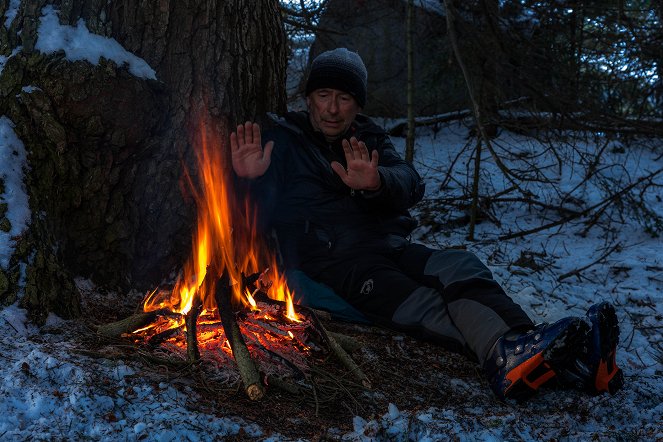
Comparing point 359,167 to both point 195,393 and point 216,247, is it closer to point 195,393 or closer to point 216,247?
point 216,247

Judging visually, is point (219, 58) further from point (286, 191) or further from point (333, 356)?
point (333, 356)

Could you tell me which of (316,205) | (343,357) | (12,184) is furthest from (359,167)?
(12,184)

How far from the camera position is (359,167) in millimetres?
3191

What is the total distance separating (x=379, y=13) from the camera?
28.1 ft

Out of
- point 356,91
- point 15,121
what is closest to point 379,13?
point 356,91

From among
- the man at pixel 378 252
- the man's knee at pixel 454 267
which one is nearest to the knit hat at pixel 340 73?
the man at pixel 378 252

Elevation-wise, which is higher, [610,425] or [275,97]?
[275,97]

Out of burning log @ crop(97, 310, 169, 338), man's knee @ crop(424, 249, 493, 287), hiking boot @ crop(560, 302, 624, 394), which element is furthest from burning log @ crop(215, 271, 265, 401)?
hiking boot @ crop(560, 302, 624, 394)

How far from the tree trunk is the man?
0.37 m

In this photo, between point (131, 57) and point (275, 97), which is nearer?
point (131, 57)

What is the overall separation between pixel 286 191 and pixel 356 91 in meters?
0.81

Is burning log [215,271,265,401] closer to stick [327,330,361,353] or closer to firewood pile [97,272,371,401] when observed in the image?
firewood pile [97,272,371,401]

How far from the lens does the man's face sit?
3721 mm

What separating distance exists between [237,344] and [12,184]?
131 centimetres
